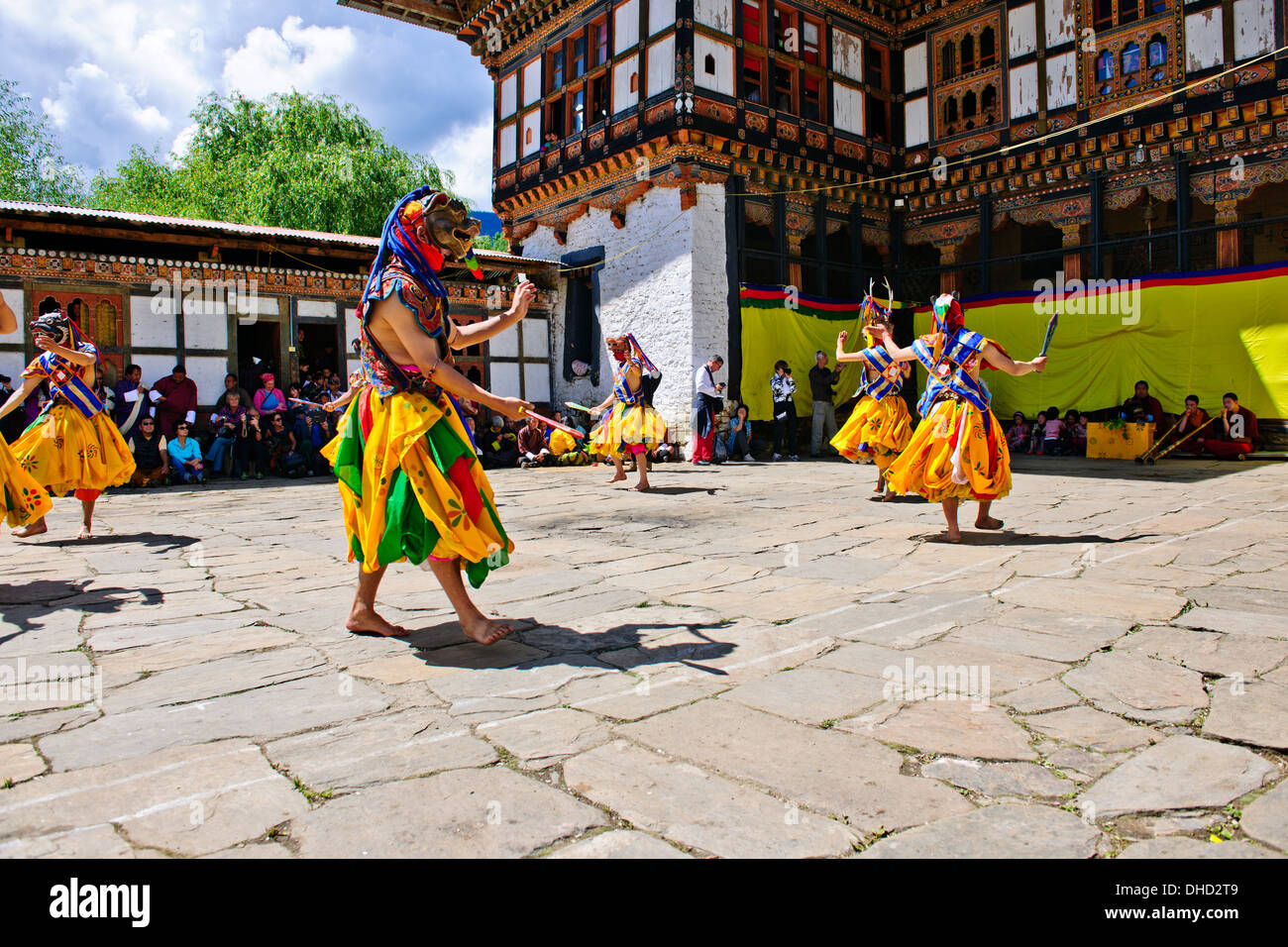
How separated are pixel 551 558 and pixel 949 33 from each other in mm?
16845

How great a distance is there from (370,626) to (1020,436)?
14.6 m

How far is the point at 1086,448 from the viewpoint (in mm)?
14734

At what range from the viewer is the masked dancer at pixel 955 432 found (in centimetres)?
597

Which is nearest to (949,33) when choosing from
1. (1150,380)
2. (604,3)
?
(604,3)

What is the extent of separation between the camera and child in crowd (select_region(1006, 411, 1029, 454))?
52.1 feet

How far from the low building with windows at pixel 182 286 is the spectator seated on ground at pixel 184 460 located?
1.82 meters

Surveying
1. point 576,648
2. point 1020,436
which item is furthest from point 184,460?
point 1020,436

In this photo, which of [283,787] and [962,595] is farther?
[962,595]

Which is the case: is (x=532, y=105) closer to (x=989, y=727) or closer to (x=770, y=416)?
(x=770, y=416)

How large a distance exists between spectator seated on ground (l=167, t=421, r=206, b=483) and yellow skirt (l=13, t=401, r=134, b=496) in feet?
19.2

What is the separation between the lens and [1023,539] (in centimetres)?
618

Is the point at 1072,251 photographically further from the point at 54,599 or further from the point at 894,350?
the point at 54,599

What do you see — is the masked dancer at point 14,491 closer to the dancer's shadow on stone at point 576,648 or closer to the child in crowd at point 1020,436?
the dancer's shadow on stone at point 576,648

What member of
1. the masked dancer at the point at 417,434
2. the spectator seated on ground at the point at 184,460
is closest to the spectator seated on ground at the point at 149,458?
the spectator seated on ground at the point at 184,460
